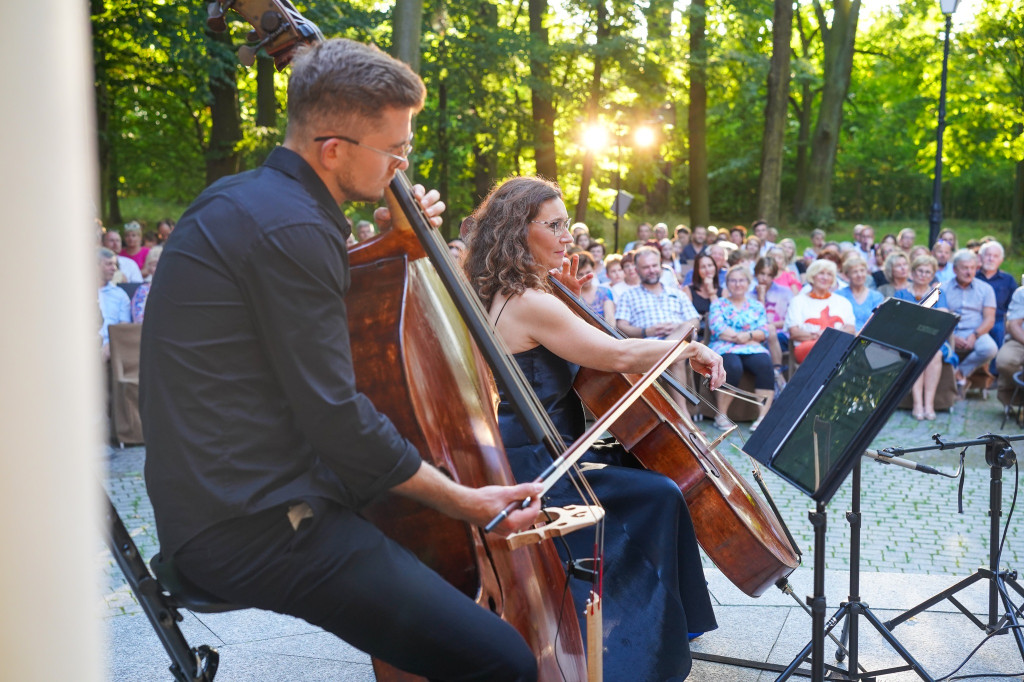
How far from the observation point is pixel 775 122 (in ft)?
72.6

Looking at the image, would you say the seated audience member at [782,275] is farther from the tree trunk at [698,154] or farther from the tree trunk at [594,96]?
the tree trunk at [698,154]

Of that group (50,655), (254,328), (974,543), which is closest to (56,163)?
(50,655)

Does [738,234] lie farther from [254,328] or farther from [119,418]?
[254,328]

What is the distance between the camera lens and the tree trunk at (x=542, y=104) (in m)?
20.5

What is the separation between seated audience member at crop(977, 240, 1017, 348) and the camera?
974 centimetres

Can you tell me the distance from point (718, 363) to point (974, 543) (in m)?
2.85

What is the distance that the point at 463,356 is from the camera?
8.03 ft

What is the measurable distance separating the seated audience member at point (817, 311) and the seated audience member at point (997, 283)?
1.99m

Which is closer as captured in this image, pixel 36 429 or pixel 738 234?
pixel 36 429

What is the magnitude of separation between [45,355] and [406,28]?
31.9 feet

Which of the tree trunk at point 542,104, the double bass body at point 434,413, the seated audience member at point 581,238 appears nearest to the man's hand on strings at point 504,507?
the double bass body at point 434,413

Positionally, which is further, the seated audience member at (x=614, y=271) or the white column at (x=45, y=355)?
the seated audience member at (x=614, y=271)

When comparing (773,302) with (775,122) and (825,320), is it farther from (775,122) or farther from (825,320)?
(775,122)

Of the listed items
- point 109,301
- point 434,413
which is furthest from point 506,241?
point 109,301
